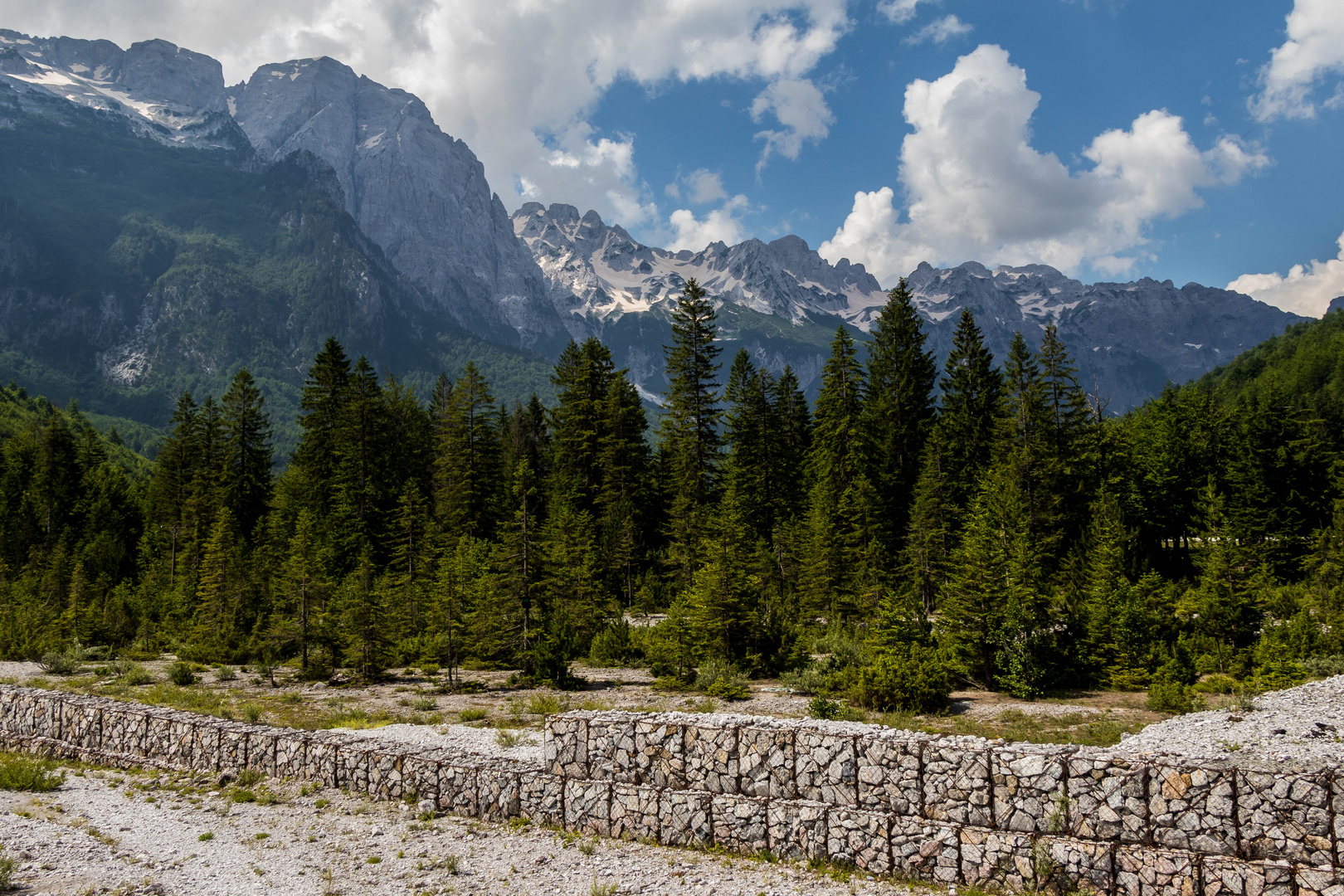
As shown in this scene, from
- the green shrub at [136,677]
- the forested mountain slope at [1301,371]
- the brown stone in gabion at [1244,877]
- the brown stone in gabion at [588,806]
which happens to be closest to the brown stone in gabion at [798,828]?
the brown stone in gabion at [588,806]

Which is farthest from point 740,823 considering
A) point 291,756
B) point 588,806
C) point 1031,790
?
point 291,756

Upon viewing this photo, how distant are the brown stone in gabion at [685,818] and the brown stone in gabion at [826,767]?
1771mm

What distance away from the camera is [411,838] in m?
12.7

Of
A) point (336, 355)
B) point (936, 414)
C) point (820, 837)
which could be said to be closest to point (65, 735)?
point (820, 837)

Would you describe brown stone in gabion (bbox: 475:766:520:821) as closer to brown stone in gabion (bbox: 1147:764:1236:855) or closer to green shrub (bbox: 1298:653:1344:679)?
brown stone in gabion (bbox: 1147:764:1236:855)

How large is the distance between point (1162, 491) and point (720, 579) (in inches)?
1595

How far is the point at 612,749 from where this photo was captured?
505 inches

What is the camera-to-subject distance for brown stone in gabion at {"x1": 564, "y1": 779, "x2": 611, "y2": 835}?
41.6ft

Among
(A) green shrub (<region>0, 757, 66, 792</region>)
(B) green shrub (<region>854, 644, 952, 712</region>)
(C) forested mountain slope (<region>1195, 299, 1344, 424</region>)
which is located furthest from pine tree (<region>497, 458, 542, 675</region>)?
(C) forested mountain slope (<region>1195, 299, 1344, 424</region>)

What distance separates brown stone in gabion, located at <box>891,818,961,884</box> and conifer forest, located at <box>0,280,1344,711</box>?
12108mm

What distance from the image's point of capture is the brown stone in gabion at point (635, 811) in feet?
40.5

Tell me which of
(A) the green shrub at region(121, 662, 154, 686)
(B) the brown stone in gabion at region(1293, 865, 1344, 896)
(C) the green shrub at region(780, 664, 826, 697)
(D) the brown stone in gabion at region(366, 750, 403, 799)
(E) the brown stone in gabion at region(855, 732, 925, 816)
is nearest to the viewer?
(B) the brown stone in gabion at region(1293, 865, 1344, 896)

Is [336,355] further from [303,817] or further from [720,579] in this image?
[303,817]

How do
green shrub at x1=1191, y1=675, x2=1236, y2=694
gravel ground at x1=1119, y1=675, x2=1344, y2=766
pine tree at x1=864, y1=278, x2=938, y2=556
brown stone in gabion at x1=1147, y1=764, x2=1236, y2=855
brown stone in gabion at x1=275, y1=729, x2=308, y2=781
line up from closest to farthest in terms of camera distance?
brown stone in gabion at x1=1147, y1=764, x2=1236, y2=855 < gravel ground at x1=1119, y1=675, x2=1344, y2=766 < brown stone in gabion at x1=275, y1=729, x2=308, y2=781 < green shrub at x1=1191, y1=675, x2=1236, y2=694 < pine tree at x1=864, y1=278, x2=938, y2=556
